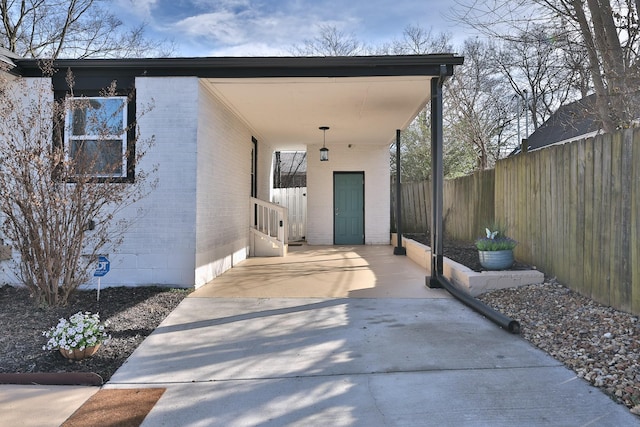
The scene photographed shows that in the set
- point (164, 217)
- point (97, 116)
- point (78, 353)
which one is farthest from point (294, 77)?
point (78, 353)

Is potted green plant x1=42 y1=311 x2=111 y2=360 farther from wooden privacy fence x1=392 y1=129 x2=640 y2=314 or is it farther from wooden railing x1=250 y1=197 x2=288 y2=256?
wooden railing x1=250 y1=197 x2=288 y2=256

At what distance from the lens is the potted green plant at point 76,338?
11.2 feet

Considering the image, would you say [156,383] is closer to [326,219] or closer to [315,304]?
[315,304]

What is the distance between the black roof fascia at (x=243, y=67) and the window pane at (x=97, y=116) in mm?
257

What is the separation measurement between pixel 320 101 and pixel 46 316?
16.9 ft

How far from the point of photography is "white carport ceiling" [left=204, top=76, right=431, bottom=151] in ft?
20.9

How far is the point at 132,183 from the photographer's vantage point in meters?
6.03

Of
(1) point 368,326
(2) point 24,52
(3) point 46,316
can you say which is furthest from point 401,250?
(2) point 24,52

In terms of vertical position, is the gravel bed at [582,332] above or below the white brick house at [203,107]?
below

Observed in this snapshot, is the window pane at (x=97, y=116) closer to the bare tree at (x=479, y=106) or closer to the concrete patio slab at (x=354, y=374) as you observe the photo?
the concrete patio slab at (x=354, y=374)

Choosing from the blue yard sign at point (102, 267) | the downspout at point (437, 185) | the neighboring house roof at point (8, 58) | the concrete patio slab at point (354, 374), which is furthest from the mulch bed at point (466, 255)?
the neighboring house roof at point (8, 58)

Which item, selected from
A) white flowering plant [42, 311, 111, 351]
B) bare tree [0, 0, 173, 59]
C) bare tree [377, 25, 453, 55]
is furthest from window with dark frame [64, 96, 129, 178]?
bare tree [377, 25, 453, 55]

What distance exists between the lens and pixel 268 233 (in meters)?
10.0

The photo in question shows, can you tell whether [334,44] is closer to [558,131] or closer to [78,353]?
[558,131]
